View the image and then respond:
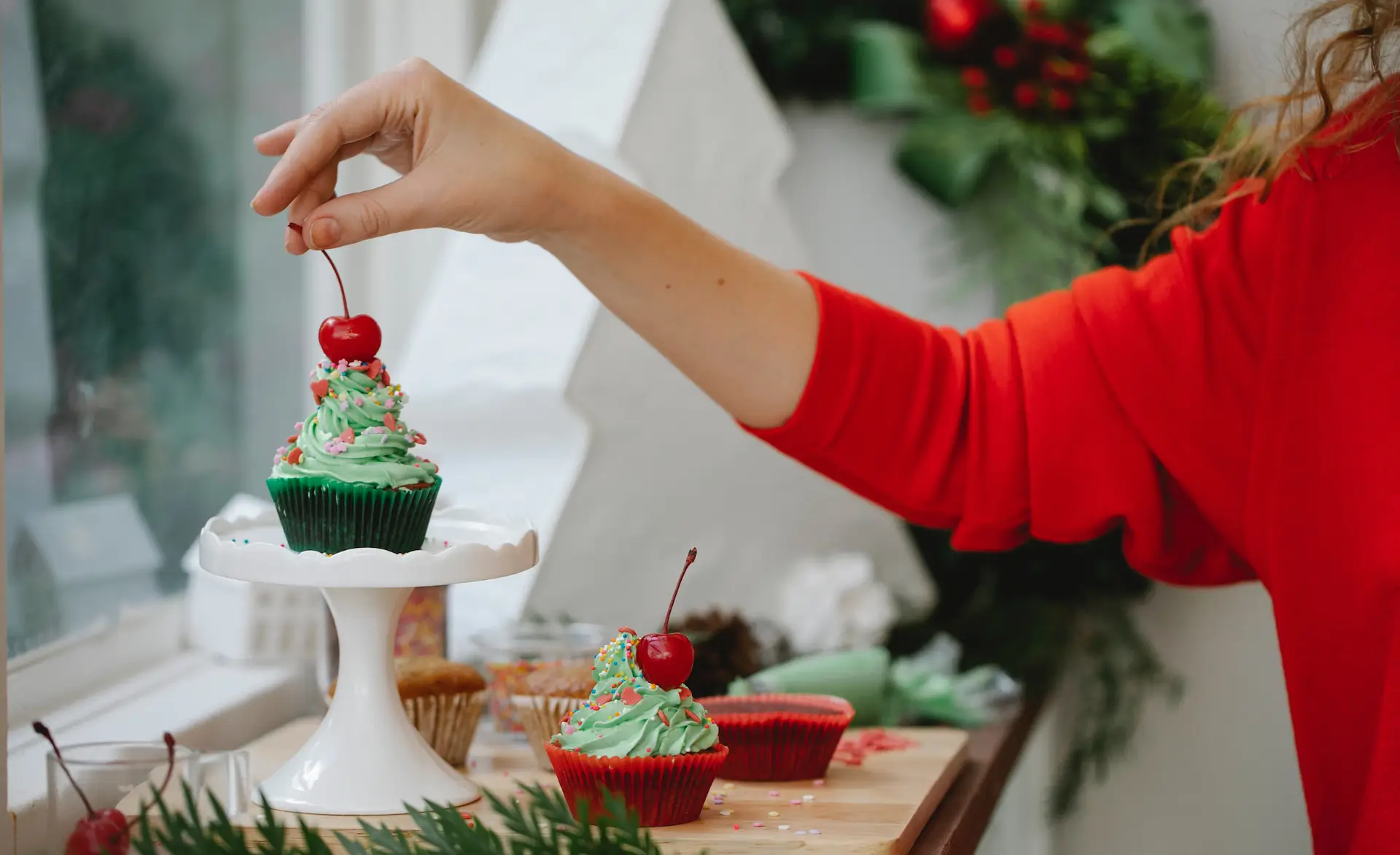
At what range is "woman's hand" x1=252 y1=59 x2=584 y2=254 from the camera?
733 millimetres

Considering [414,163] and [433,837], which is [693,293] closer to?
[414,163]

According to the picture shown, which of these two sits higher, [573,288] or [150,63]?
[150,63]

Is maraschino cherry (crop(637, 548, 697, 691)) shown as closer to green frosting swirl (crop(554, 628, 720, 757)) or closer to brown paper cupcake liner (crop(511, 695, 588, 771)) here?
green frosting swirl (crop(554, 628, 720, 757))

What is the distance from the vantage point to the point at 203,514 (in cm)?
144

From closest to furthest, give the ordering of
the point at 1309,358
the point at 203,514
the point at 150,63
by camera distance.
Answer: the point at 1309,358, the point at 150,63, the point at 203,514

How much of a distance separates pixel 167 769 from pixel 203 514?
76cm

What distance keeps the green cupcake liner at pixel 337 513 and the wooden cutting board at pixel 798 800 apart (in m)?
0.16

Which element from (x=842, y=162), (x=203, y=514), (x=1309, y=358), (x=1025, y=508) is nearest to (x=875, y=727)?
(x=1025, y=508)

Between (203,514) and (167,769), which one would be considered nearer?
(167,769)

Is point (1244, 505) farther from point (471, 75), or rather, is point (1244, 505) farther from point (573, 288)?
point (471, 75)

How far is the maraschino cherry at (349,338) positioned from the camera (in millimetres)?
852

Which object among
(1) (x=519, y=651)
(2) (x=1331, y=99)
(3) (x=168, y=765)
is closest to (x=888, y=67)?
(2) (x=1331, y=99)

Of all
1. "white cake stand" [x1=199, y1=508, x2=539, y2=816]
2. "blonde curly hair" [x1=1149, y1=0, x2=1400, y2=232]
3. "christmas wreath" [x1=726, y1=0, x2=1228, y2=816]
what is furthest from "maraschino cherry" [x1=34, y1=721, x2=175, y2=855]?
"christmas wreath" [x1=726, y1=0, x2=1228, y2=816]

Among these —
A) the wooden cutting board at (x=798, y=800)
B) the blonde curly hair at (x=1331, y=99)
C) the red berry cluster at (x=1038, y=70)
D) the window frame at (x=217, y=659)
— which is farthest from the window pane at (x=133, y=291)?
the blonde curly hair at (x=1331, y=99)
